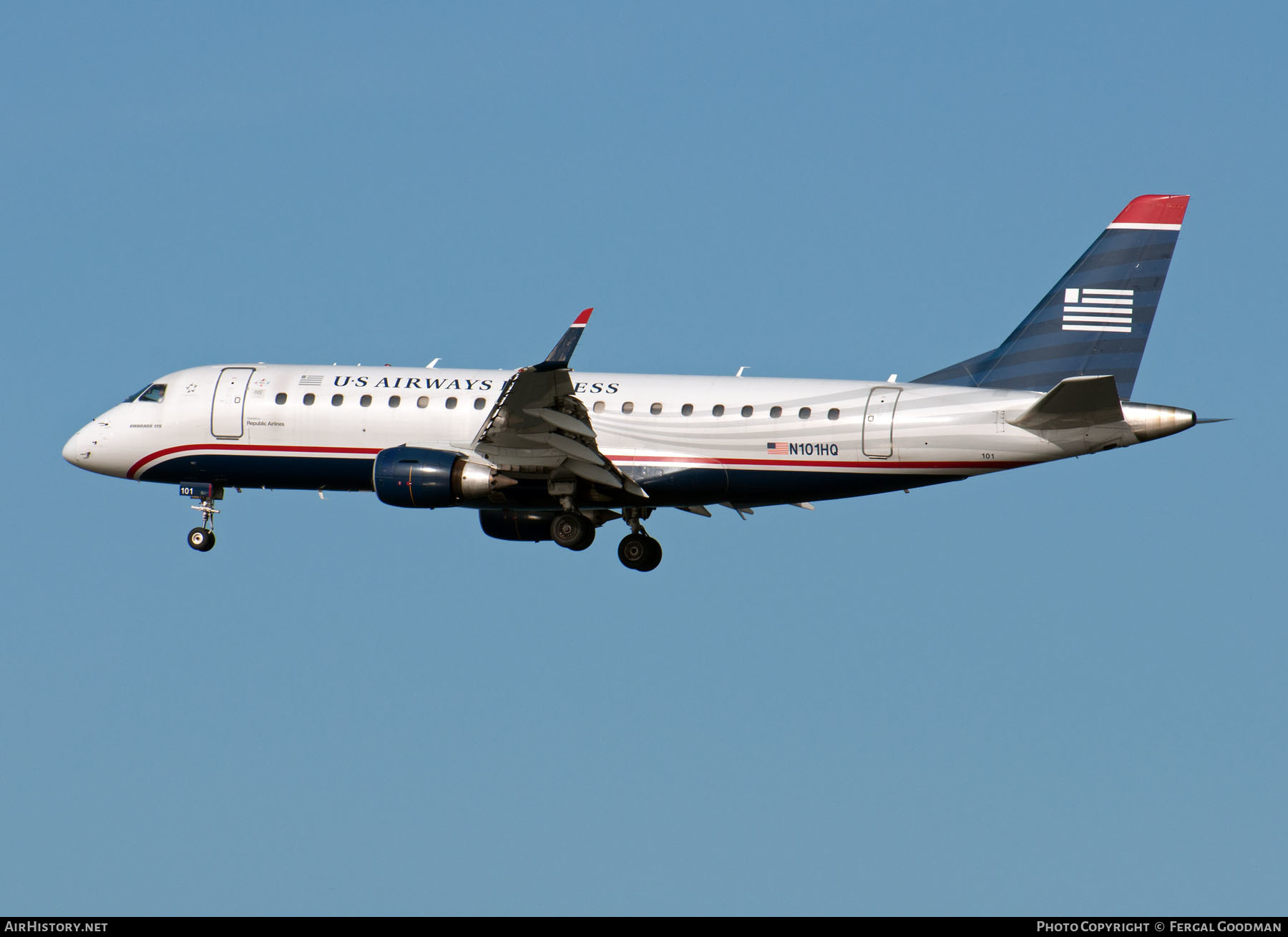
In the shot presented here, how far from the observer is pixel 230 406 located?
44.2m

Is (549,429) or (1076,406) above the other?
(549,429)

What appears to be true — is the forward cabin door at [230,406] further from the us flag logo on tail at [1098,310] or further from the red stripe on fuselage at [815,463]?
the us flag logo on tail at [1098,310]

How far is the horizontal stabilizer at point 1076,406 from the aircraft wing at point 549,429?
30.7ft

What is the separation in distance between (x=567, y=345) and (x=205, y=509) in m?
12.9

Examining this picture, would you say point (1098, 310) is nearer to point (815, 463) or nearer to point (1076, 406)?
point (1076, 406)

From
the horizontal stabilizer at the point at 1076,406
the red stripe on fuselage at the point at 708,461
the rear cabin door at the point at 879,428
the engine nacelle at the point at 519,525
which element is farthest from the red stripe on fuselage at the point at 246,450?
the horizontal stabilizer at the point at 1076,406

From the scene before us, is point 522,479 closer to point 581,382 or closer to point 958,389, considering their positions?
point 581,382

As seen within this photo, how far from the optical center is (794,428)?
40781 mm

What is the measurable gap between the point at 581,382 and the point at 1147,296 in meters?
13.6

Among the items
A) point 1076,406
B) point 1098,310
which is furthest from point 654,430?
point 1098,310

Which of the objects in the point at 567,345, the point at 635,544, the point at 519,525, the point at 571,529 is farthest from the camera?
the point at 519,525

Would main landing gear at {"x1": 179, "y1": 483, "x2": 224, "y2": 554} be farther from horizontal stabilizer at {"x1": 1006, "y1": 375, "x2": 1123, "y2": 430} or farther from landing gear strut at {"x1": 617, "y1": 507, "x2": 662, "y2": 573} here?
horizontal stabilizer at {"x1": 1006, "y1": 375, "x2": 1123, "y2": 430}

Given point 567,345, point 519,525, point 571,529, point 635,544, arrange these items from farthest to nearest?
1. point 519,525
2. point 635,544
3. point 571,529
4. point 567,345
